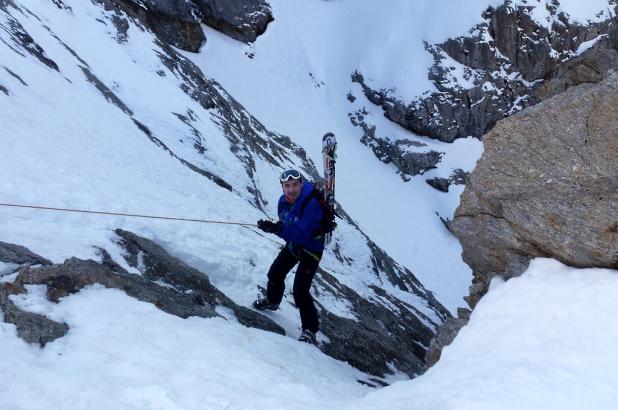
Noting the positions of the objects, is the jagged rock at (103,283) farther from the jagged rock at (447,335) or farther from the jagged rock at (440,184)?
the jagged rock at (440,184)

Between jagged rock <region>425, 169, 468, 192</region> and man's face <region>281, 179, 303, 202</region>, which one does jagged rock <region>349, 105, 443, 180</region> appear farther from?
man's face <region>281, 179, 303, 202</region>

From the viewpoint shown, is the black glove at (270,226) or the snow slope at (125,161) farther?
the snow slope at (125,161)

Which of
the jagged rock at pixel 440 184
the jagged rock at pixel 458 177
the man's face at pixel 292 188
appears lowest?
the man's face at pixel 292 188

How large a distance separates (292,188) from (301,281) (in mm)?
1326

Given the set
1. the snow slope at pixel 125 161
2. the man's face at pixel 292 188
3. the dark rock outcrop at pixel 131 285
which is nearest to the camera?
the dark rock outcrop at pixel 131 285

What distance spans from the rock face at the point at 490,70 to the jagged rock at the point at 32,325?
39320 millimetres

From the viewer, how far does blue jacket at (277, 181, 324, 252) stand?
7.25 meters

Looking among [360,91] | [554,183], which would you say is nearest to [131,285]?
[554,183]

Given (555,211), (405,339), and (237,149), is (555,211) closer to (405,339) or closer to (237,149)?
(405,339)

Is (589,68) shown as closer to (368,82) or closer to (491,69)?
(368,82)

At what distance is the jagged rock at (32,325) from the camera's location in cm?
500

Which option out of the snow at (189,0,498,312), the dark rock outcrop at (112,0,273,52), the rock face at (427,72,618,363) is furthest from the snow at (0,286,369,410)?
the dark rock outcrop at (112,0,273,52)

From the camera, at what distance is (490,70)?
43875 mm

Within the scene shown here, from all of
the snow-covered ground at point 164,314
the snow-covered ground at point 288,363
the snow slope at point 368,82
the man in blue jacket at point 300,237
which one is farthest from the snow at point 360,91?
the snow-covered ground at point 288,363
